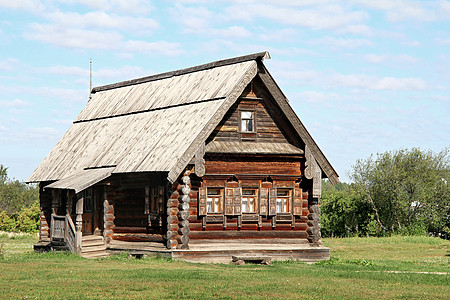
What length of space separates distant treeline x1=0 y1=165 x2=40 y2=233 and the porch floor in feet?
74.2

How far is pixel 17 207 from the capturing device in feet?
232

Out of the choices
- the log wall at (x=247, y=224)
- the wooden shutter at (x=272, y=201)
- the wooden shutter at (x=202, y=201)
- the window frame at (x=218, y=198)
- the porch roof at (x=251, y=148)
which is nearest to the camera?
the wooden shutter at (x=202, y=201)

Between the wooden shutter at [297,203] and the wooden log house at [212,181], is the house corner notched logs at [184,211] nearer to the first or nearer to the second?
the wooden log house at [212,181]

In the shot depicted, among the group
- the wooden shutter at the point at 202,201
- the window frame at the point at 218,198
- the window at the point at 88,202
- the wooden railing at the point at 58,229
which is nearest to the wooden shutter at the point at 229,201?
the window frame at the point at 218,198

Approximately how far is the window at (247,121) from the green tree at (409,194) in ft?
84.1

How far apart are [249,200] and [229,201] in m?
1.13

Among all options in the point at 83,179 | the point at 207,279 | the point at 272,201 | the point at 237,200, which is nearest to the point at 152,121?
the point at 83,179

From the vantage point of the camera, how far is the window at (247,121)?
2906cm

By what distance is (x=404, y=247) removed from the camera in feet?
129

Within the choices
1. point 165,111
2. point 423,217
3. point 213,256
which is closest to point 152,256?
point 213,256

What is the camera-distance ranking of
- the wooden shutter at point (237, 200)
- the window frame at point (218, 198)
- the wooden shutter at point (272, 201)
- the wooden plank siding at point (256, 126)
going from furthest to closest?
the wooden shutter at point (272, 201) < the wooden plank siding at point (256, 126) < the wooden shutter at point (237, 200) < the window frame at point (218, 198)

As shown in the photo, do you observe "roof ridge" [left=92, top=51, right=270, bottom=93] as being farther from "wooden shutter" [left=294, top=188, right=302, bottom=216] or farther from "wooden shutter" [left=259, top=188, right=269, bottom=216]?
"wooden shutter" [left=294, top=188, right=302, bottom=216]

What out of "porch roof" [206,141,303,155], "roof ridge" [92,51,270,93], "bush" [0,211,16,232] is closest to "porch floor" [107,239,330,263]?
"porch roof" [206,141,303,155]

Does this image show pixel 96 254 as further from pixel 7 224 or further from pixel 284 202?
pixel 7 224
